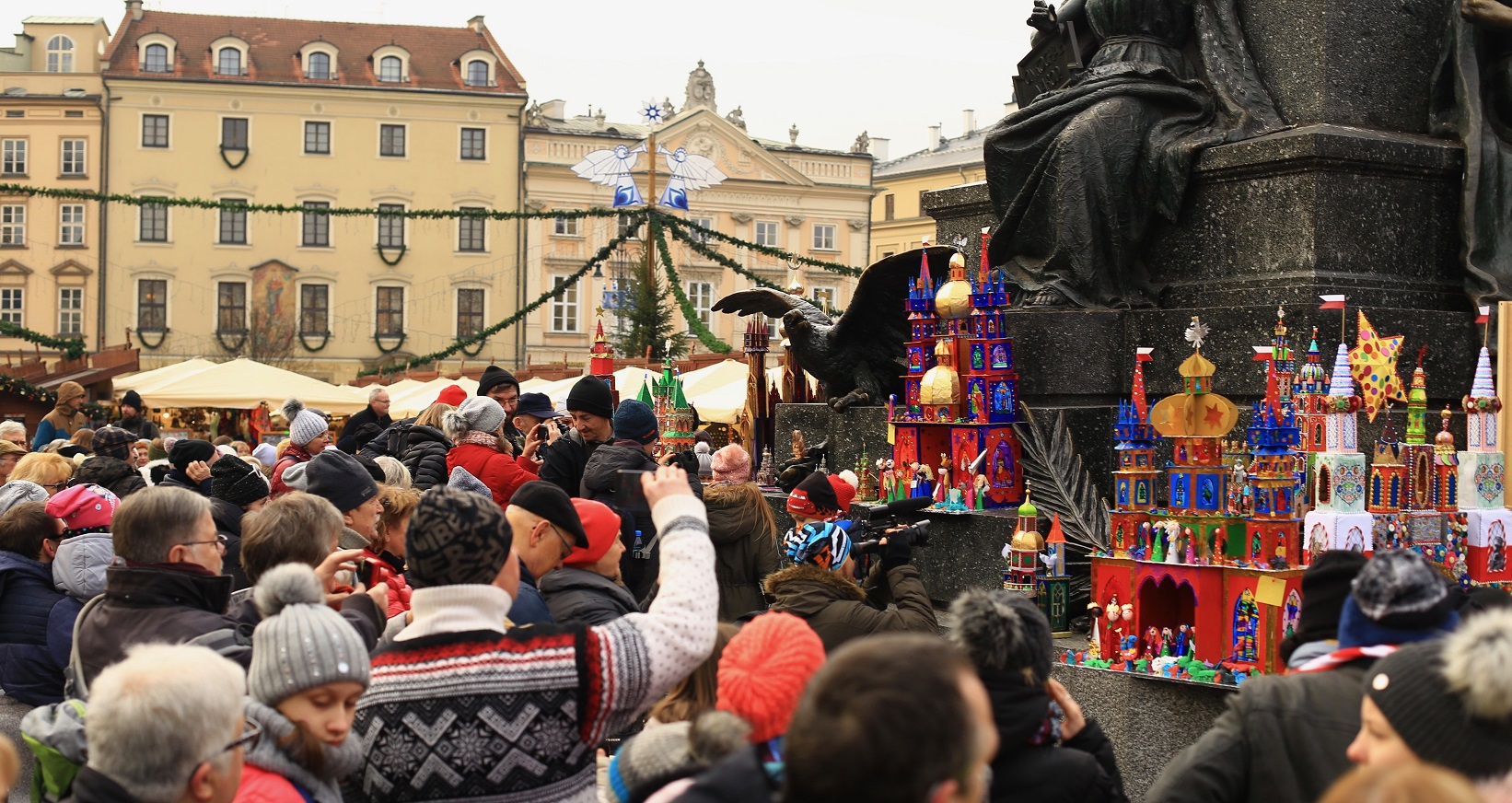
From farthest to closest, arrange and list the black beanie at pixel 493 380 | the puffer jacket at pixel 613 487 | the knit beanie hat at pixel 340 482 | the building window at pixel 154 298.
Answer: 1. the building window at pixel 154 298
2. the black beanie at pixel 493 380
3. the puffer jacket at pixel 613 487
4. the knit beanie hat at pixel 340 482

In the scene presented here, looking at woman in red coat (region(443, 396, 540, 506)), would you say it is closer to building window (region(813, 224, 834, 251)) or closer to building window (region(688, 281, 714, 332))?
building window (region(688, 281, 714, 332))

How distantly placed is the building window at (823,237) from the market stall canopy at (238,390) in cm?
3341

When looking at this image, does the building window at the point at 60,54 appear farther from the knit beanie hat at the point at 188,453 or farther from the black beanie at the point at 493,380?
the knit beanie hat at the point at 188,453

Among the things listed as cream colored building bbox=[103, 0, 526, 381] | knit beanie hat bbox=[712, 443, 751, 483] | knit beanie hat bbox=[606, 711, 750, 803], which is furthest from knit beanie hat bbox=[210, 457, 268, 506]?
cream colored building bbox=[103, 0, 526, 381]

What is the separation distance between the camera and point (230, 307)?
5288 cm

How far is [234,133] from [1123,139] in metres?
48.5

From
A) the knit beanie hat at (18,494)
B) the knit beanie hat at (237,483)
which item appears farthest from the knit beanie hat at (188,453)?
the knit beanie hat at (237,483)

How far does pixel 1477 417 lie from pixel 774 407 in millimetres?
5200

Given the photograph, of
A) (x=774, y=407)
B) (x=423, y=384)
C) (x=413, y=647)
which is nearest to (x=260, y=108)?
(x=423, y=384)

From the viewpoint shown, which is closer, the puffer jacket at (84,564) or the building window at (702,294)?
the puffer jacket at (84,564)

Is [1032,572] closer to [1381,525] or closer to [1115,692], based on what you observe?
[1115,692]

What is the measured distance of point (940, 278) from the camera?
842 centimetres

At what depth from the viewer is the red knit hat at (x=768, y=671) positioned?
283 cm

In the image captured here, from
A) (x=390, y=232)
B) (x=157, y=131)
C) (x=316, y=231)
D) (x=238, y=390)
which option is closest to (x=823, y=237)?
(x=390, y=232)
